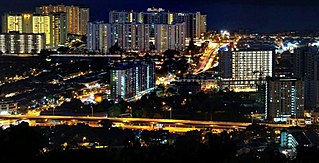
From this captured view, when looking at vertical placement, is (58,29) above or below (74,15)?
below

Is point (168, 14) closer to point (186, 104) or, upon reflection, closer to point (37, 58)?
point (37, 58)

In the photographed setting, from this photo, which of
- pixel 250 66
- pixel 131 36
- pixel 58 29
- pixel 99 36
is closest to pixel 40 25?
pixel 58 29

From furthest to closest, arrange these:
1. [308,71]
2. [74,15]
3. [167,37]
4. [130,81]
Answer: [74,15] < [167,37] < [308,71] < [130,81]

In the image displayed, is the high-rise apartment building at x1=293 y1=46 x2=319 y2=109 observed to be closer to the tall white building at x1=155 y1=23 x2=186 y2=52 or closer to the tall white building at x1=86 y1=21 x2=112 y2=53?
Answer: the tall white building at x1=155 y1=23 x2=186 y2=52

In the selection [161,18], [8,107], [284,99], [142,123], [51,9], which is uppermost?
[51,9]

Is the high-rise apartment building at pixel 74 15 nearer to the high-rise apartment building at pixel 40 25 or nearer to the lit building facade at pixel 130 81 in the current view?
the high-rise apartment building at pixel 40 25

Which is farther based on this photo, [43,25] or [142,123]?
Answer: [43,25]

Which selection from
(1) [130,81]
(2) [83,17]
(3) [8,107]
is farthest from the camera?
(2) [83,17]

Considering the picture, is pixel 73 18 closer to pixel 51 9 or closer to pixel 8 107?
pixel 51 9
